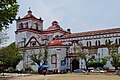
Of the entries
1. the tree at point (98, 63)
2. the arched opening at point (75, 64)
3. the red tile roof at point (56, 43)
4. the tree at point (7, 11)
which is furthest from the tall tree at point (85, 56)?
the tree at point (7, 11)

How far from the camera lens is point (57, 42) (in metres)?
81.6

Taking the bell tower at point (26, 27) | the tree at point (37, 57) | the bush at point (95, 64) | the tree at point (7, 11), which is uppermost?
the bell tower at point (26, 27)

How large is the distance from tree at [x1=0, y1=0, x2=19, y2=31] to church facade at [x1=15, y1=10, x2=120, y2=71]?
53.5 m

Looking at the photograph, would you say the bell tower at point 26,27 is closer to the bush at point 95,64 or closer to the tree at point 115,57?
the bush at point 95,64

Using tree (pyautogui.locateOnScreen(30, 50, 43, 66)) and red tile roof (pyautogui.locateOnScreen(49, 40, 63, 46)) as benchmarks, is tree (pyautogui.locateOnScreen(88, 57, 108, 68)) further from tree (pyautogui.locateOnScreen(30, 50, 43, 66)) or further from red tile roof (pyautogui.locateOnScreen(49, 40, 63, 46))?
tree (pyautogui.locateOnScreen(30, 50, 43, 66))

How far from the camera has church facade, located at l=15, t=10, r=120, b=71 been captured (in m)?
78.6

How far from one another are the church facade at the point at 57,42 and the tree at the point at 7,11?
2105 inches

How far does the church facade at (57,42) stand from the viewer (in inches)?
3093

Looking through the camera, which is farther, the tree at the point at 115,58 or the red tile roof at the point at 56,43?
the red tile roof at the point at 56,43

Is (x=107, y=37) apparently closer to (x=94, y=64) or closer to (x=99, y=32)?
(x=99, y=32)

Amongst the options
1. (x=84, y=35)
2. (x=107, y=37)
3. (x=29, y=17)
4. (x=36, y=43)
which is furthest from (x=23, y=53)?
(x=107, y=37)

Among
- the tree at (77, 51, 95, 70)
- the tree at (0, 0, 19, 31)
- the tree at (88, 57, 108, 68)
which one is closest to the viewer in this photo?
the tree at (0, 0, 19, 31)

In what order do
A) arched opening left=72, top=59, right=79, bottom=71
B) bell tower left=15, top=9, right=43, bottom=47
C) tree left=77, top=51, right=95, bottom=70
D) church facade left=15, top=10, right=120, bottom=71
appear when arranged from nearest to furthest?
tree left=77, top=51, right=95, bottom=70
church facade left=15, top=10, right=120, bottom=71
arched opening left=72, top=59, right=79, bottom=71
bell tower left=15, top=9, right=43, bottom=47

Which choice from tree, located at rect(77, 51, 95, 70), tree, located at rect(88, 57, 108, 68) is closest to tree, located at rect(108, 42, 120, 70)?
tree, located at rect(88, 57, 108, 68)
